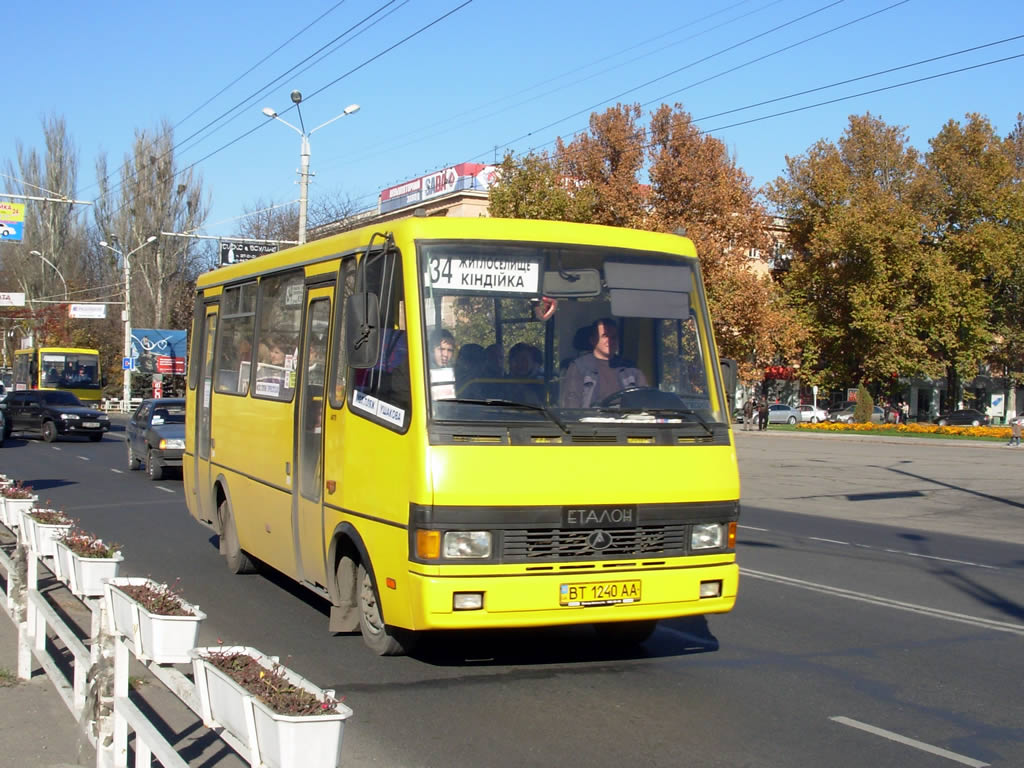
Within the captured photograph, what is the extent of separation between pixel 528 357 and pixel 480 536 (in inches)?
45.0

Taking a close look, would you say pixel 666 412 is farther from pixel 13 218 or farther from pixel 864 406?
pixel 864 406

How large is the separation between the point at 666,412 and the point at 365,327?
1.91 m

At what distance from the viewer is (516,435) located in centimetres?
652

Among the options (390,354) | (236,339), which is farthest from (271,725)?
(236,339)

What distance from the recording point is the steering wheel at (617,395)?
6918mm

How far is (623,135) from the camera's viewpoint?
4434 cm

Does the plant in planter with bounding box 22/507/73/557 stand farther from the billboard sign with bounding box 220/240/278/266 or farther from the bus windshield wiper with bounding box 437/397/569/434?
the billboard sign with bounding box 220/240/278/266

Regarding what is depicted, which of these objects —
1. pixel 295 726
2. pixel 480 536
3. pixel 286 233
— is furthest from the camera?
pixel 286 233

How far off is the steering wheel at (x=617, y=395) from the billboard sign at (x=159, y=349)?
176 feet

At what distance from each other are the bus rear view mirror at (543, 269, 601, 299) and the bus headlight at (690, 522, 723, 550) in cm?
159

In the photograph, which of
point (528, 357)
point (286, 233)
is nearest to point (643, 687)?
point (528, 357)

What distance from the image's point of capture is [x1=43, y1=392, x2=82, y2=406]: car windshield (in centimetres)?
3684

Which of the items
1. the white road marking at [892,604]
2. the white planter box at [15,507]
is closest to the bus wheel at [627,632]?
the white road marking at [892,604]

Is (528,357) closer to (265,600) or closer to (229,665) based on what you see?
(229,665)
